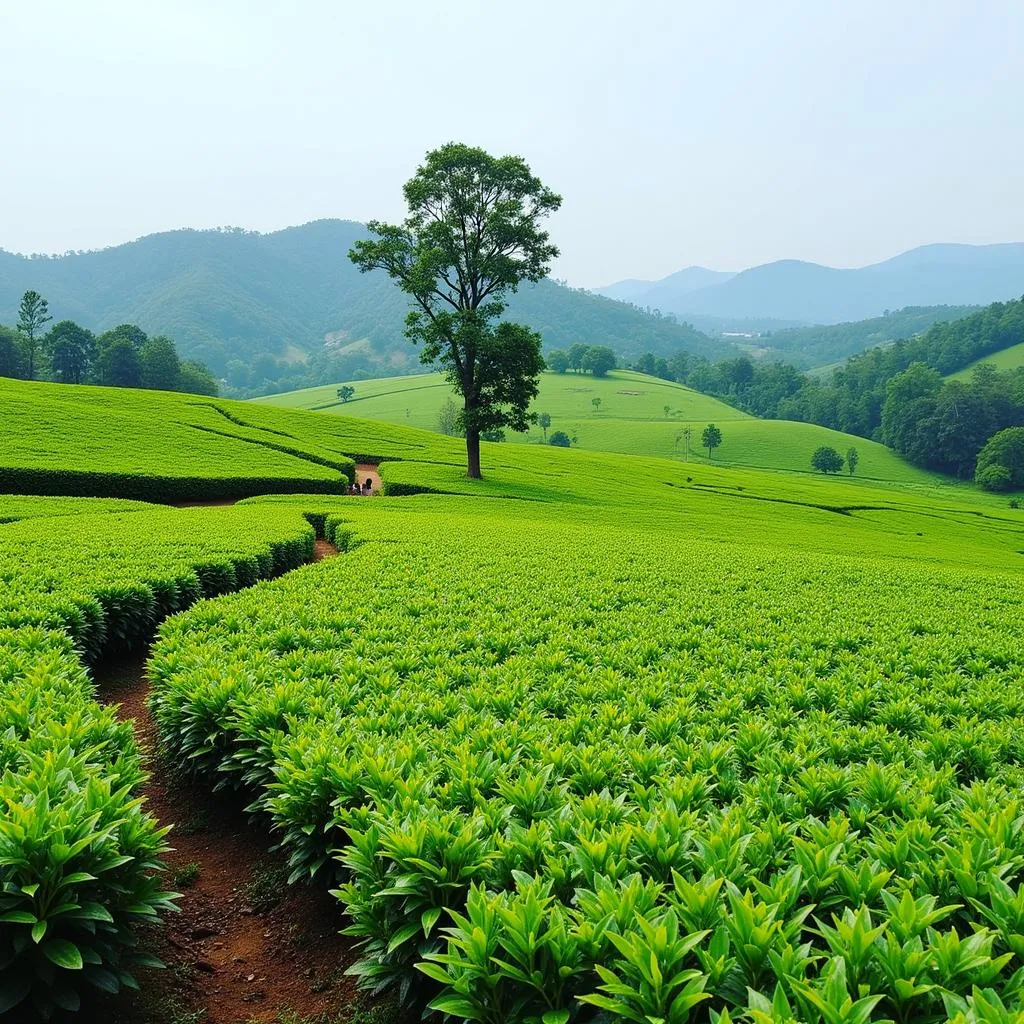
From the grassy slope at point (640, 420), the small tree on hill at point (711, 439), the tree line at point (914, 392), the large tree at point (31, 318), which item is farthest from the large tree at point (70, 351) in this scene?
the tree line at point (914, 392)

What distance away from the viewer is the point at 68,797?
3.80 meters

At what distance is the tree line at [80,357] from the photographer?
251 feet

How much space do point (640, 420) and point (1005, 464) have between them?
50916 millimetres

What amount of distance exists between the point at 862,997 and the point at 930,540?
3671 cm

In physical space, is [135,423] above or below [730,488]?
above

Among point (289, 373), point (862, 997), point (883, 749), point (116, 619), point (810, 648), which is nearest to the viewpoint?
point (862, 997)

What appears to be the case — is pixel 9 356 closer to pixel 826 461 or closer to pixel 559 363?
pixel 826 461

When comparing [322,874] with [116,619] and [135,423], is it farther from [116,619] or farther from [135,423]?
[135,423]

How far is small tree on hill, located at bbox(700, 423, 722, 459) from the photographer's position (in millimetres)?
91375

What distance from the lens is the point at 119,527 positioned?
15422 mm

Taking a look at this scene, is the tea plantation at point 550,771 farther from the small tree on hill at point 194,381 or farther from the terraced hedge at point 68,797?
the small tree on hill at point 194,381

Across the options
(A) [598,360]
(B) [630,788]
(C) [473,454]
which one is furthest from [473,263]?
(A) [598,360]

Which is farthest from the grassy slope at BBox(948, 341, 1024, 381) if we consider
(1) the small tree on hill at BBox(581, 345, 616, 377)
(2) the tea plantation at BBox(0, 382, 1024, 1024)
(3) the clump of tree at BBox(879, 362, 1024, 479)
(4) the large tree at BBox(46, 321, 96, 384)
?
(2) the tea plantation at BBox(0, 382, 1024, 1024)

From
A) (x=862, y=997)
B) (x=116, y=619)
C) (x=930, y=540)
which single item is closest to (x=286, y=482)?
(x=116, y=619)
